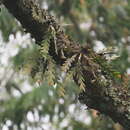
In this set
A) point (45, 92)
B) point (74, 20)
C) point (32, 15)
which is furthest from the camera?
point (74, 20)

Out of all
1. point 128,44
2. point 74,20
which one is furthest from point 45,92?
point 128,44

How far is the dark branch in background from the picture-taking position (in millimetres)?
1743

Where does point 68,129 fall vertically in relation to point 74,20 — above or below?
below

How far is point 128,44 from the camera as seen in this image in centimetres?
733

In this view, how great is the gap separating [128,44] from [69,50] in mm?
5595

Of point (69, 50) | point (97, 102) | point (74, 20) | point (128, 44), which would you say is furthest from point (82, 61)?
point (128, 44)

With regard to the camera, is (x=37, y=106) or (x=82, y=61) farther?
(x=37, y=106)

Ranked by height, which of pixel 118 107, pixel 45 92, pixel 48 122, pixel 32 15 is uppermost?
pixel 32 15

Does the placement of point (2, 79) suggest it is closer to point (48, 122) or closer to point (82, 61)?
point (48, 122)

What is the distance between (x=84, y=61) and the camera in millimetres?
1791

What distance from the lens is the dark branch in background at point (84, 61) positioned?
1.74 metres

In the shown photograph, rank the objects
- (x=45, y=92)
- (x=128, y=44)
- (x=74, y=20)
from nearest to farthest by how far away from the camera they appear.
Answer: (x=45, y=92), (x=74, y=20), (x=128, y=44)

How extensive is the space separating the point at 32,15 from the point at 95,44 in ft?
17.9

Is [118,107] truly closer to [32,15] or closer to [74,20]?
[32,15]
